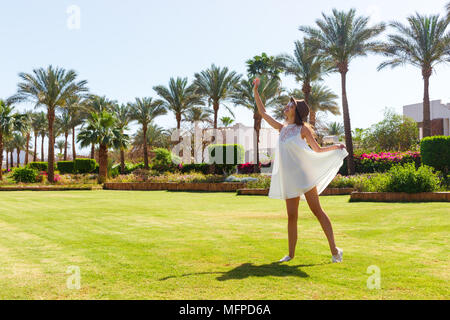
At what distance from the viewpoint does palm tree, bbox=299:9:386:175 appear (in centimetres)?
2958

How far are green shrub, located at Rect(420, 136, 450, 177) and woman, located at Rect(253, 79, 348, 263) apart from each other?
1689cm

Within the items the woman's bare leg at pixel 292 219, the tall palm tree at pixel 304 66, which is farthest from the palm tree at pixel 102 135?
the woman's bare leg at pixel 292 219

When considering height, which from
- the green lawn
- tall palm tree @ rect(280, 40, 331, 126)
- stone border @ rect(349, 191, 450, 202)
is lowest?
the green lawn

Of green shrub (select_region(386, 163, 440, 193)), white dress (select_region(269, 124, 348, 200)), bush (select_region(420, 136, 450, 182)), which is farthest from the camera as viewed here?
bush (select_region(420, 136, 450, 182))

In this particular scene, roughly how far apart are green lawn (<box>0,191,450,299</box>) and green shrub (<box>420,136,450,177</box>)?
38.7 feet

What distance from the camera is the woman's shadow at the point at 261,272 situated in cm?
429

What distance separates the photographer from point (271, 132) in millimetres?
52156

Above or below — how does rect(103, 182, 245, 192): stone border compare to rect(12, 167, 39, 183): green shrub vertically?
below

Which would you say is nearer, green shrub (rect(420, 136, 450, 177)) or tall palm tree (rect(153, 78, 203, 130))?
green shrub (rect(420, 136, 450, 177))

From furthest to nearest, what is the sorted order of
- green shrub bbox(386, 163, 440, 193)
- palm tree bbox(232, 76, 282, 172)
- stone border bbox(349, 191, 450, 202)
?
palm tree bbox(232, 76, 282, 172), green shrub bbox(386, 163, 440, 193), stone border bbox(349, 191, 450, 202)

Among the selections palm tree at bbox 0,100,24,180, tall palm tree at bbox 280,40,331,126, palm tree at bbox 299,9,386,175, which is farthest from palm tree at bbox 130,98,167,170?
palm tree at bbox 299,9,386,175

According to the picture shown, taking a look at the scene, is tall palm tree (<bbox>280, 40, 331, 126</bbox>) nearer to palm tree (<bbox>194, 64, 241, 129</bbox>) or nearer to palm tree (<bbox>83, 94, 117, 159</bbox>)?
palm tree (<bbox>194, 64, 241, 129</bbox>)

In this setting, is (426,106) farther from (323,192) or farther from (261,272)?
(261,272)

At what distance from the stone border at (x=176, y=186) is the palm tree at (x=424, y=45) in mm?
14287
